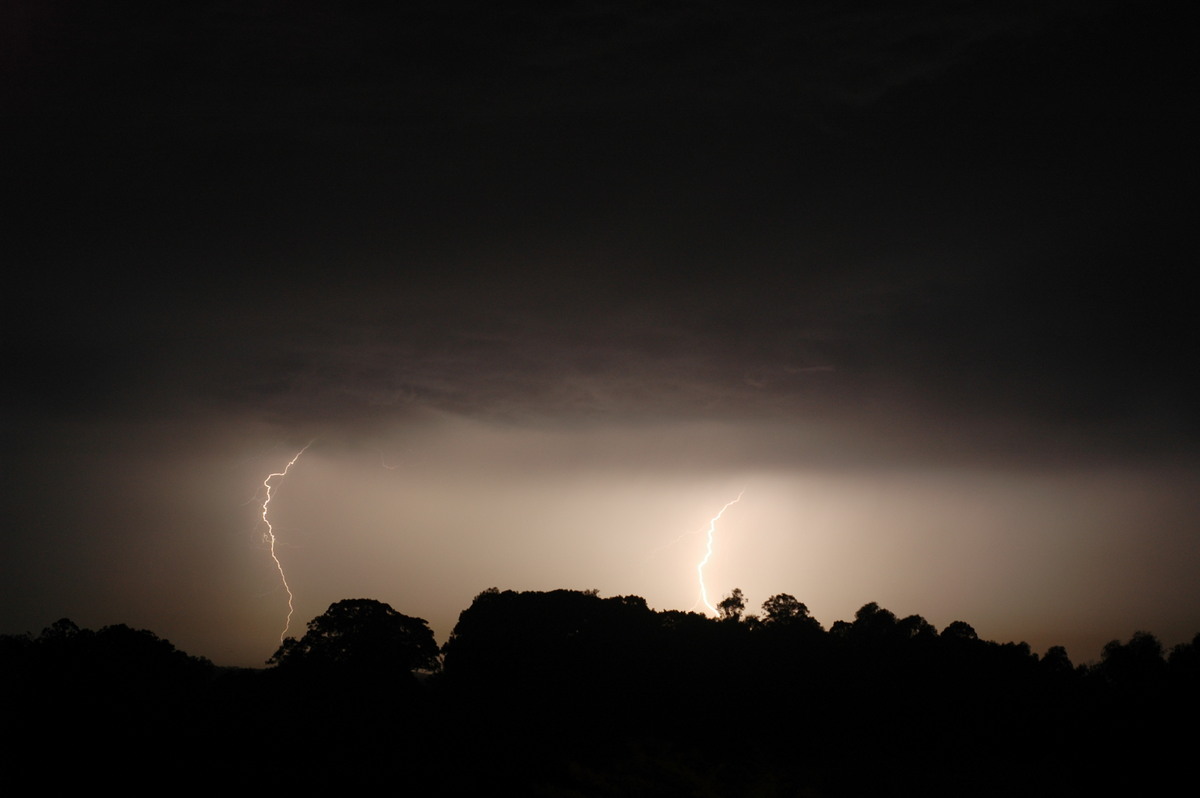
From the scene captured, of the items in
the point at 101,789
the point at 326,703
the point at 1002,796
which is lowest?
the point at 1002,796

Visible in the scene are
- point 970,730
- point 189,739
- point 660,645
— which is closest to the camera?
point 189,739

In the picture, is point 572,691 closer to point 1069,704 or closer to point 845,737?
point 845,737

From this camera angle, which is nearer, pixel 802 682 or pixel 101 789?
pixel 101 789

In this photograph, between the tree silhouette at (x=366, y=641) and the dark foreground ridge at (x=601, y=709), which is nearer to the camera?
the dark foreground ridge at (x=601, y=709)

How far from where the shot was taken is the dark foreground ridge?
100 feet

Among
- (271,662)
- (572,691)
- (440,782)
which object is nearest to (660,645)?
(572,691)

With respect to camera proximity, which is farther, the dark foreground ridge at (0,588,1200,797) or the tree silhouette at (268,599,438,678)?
the tree silhouette at (268,599,438,678)

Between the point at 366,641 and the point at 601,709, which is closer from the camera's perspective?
the point at 601,709

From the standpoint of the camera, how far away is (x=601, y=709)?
43.2 meters

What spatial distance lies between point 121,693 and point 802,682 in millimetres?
39200

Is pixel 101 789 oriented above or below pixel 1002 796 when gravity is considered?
above

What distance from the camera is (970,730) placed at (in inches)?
1677

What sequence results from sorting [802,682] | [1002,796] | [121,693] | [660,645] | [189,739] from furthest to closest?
1. [660,645]
2. [802,682]
3. [1002,796]
4. [121,693]
5. [189,739]

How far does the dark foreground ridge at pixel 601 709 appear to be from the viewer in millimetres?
30625
